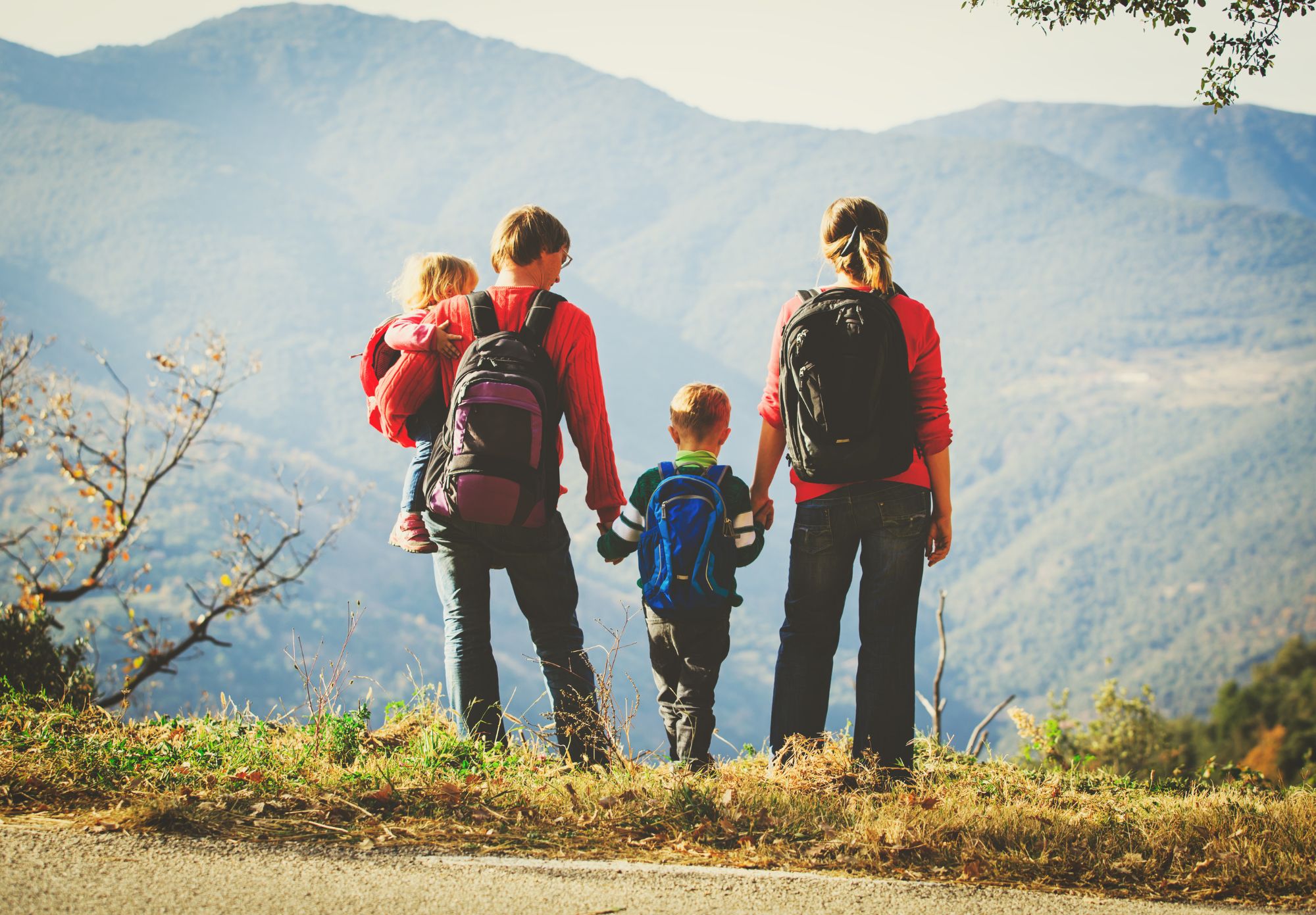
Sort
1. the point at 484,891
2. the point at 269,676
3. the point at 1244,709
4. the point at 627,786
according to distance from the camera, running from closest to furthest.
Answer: the point at 484,891 → the point at 627,786 → the point at 1244,709 → the point at 269,676

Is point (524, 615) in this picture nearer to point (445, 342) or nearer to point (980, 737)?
point (445, 342)

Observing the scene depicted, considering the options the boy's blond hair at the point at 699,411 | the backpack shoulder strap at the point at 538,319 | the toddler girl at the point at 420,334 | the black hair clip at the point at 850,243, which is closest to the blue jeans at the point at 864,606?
the boy's blond hair at the point at 699,411

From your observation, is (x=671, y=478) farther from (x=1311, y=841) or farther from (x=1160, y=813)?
(x=1311, y=841)

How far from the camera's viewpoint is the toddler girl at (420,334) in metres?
3.45

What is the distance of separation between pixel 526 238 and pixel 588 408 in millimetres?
620

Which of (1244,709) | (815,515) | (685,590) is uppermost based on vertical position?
(815,515)

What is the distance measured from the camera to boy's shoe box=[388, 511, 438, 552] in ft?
11.6

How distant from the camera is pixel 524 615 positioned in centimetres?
341

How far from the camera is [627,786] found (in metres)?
3.21

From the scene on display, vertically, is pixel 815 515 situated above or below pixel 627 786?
above

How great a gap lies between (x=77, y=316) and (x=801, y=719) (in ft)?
672

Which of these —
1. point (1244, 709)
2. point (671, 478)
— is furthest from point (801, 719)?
point (1244, 709)

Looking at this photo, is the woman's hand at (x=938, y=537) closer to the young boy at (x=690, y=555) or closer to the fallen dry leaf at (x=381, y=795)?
the young boy at (x=690, y=555)

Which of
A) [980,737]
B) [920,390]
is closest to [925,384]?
[920,390]
